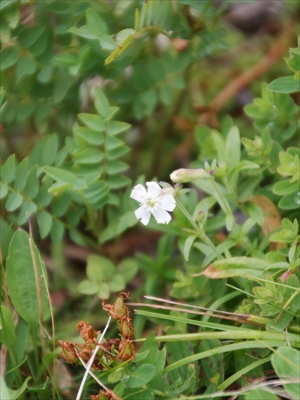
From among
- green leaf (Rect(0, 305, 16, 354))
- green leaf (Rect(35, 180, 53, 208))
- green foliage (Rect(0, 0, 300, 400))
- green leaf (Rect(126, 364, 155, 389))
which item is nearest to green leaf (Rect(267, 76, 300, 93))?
green foliage (Rect(0, 0, 300, 400))

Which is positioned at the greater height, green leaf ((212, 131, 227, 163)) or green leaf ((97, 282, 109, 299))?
green leaf ((212, 131, 227, 163))

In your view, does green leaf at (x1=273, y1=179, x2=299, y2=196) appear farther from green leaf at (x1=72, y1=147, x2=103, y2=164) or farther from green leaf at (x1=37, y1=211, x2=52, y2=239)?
green leaf at (x1=37, y1=211, x2=52, y2=239)

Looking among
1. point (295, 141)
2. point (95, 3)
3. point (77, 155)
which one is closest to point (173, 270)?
point (77, 155)

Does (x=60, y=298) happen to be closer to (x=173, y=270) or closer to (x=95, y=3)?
(x=173, y=270)

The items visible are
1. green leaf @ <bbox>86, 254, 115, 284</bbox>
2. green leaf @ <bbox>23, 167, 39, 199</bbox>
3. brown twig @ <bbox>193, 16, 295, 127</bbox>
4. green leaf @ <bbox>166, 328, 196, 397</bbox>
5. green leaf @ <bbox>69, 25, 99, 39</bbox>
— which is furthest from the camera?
brown twig @ <bbox>193, 16, 295, 127</bbox>

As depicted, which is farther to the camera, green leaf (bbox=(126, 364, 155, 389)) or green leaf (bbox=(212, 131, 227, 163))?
green leaf (bbox=(212, 131, 227, 163))

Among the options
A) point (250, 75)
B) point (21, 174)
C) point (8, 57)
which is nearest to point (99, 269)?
point (21, 174)

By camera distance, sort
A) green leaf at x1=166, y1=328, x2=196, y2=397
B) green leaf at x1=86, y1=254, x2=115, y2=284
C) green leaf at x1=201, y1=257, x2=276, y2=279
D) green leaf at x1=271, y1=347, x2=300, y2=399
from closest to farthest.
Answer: green leaf at x1=271, y1=347, x2=300, y2=399 < green leaf at x1=166, y1=328, x2=196, y2=397 < green leaf at x1=201, y1=257, x2=276, y2=279 < green leaf at x1=86, y1=254, x2=115, y2=284
